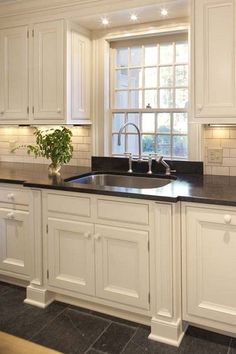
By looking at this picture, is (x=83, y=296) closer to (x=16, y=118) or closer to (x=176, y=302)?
(x=176, y=302)

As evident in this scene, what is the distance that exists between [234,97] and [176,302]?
54.5 inches

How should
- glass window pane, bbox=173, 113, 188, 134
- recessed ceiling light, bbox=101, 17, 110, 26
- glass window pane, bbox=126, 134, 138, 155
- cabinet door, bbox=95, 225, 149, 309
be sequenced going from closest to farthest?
1. cabinet door, bbox=95, 225, 149, 309
2. recessed ceiling light, bbox=101, 17, 110, 26
3. glass window pane, bbox=173, 113, 188, 134
4. glass window pane, bbox=126, 134, 138, 155

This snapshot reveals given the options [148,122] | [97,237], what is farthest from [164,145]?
[97,237]

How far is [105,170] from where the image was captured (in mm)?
3217

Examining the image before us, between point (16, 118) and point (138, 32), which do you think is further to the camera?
point (16, 118)

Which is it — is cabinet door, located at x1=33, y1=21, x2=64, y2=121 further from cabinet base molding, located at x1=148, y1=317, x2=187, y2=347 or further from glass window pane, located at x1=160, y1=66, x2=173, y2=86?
cabinet base molding, located at x1=148, y1=317, x2=187, y2=347

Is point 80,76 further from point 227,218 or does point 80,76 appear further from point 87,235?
point 227,218

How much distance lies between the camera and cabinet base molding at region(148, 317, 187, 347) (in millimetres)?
2160

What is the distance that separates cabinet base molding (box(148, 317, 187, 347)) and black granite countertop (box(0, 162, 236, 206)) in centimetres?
78

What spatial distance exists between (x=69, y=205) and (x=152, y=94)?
4.44 ft

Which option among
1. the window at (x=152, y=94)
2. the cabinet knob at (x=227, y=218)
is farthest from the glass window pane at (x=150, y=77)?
the cabinet knob at (x=227, y=218)

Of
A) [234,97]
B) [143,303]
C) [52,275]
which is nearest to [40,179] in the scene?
[52,275]

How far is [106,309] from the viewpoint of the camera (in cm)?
248

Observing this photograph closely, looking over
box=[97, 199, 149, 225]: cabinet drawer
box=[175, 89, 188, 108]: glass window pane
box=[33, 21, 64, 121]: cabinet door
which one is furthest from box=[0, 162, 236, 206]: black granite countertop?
box=[175, 89, 188, 108]: glass window pane
